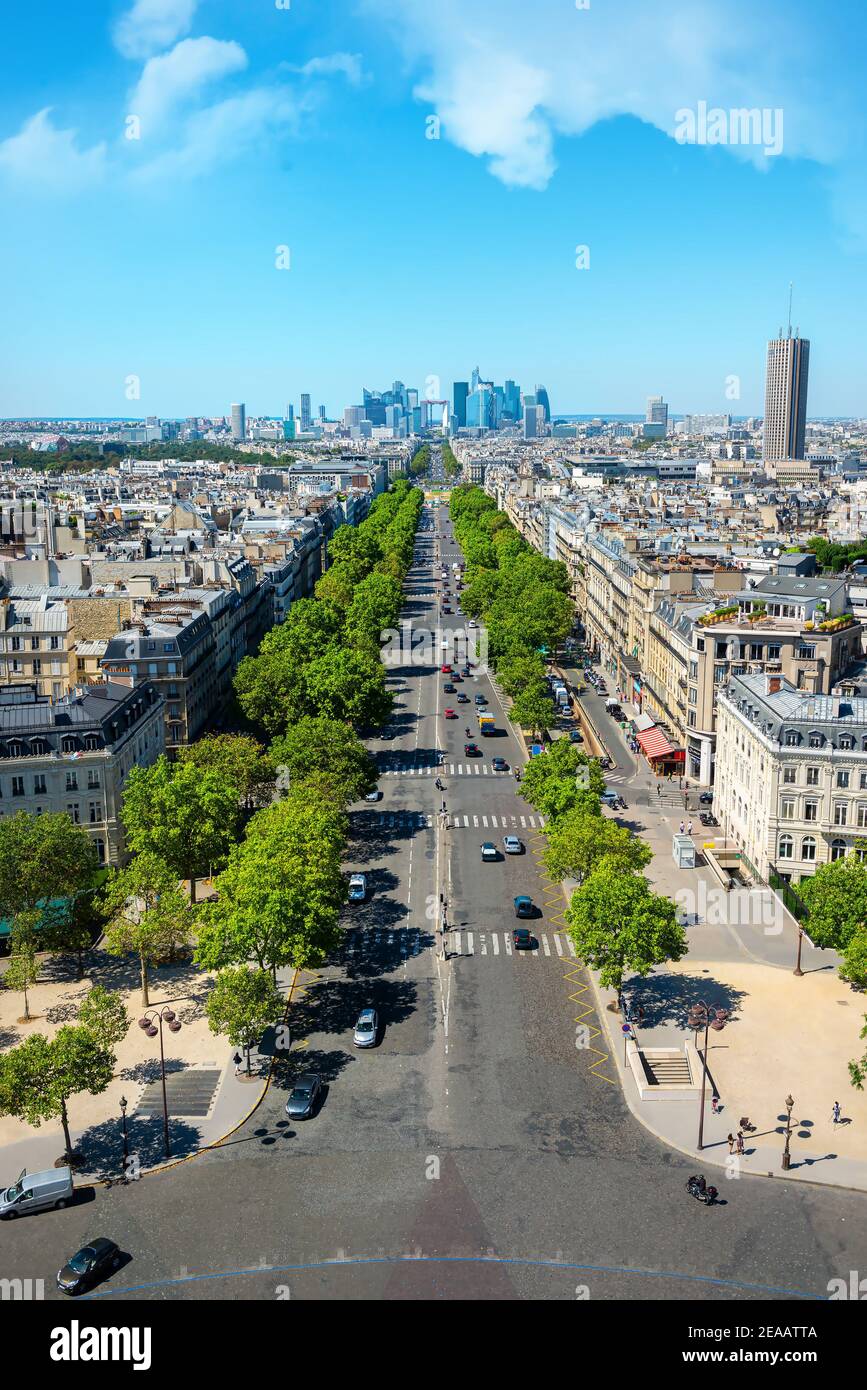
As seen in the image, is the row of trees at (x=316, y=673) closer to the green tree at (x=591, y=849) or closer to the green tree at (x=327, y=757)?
the green tree at (x=327, y=757)

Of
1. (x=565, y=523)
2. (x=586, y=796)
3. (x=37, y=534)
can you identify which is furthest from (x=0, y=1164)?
(x=565, y=523)

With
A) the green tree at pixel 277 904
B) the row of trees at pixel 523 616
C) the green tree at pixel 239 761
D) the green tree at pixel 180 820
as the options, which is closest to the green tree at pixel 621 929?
the green tree at pixel 277 904

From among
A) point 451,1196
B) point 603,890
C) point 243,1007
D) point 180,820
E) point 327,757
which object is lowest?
point 451,1196

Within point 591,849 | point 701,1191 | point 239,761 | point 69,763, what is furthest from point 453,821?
point 701,1191

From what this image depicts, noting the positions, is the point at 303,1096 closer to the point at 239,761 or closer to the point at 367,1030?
the point at 367,1030

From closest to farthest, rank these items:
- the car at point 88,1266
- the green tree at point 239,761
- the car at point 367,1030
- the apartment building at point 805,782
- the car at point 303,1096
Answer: the car at point 88,1266
the car at point 303,1096
the car at point 367,1030
the apartment building at point 805,782
the green tree at point 239,761

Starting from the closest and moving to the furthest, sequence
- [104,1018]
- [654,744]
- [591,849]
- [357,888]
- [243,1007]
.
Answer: [104,1018]
[243,1007]
[591,849]
[357,888]
[654,744]

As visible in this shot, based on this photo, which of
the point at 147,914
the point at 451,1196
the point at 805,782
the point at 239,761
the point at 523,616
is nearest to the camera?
the point at 451,1196
